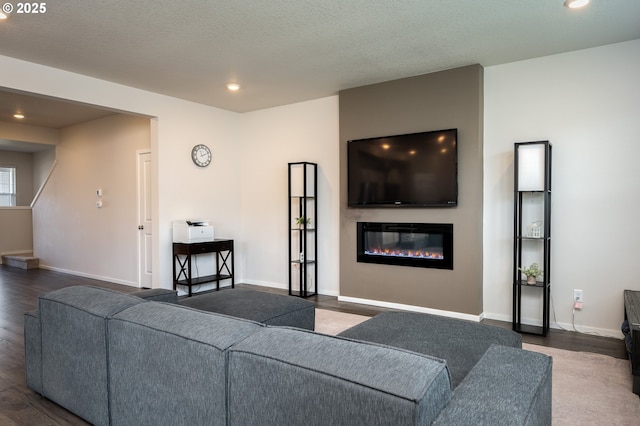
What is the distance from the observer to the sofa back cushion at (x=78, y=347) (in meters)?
1.89

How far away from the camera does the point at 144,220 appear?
19.7 feet

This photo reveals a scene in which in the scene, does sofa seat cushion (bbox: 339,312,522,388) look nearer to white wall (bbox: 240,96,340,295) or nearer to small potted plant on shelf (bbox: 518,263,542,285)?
small potted plant on shelf (bbox: 518,263,542,285)

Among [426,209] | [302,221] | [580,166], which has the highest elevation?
[580,166]

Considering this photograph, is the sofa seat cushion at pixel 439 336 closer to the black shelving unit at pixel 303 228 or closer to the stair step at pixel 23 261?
the black shelving unit at pixel 303 228

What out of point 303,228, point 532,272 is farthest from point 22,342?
point 532,272

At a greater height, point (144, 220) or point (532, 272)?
point (144, 220)

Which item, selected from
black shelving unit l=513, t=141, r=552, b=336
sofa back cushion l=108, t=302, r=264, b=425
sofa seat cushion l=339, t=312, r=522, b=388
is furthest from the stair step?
black shelving unit l=513, t=141, r=552, b=336

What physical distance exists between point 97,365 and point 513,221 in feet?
12.6

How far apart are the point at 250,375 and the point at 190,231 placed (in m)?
4.20

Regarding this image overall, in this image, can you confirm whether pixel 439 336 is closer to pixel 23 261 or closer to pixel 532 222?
pixel 532 222

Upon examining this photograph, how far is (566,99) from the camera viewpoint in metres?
3.88

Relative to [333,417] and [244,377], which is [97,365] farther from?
[333,417]

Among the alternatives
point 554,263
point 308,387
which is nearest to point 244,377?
point 308,387

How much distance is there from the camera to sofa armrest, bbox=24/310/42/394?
7.61ft
